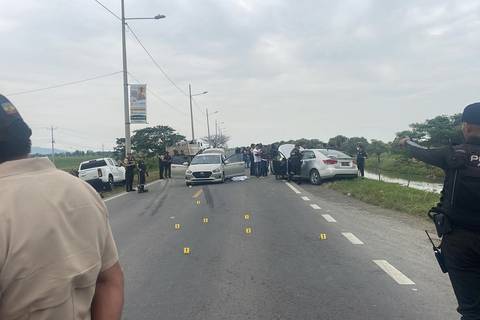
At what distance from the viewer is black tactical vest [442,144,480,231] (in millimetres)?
3426

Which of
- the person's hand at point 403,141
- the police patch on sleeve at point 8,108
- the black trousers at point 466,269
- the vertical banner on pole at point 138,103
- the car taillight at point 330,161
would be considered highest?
the vertical banner on pole at point 138,103

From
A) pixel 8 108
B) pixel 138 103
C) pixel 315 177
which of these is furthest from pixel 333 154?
pixel 8 108

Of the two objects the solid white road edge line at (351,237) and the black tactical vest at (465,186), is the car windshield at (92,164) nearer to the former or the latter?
the solid white road edge line at (351,237)

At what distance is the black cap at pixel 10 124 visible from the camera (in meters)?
1.72

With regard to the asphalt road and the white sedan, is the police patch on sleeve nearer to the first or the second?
the asphalt road

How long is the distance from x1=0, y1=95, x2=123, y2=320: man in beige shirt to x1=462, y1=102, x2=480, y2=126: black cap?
2.78 m

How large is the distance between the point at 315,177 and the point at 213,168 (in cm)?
519

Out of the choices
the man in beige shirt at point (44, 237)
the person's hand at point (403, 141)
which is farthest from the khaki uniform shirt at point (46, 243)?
the person's hand at point (403, 141)

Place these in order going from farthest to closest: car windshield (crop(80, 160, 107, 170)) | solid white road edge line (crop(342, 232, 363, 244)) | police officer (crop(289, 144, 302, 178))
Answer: car windshield (crop(80, 160, 107, 170)) < police officer (crop(289, 144, 302, 178)) < solid white road edge line (crop(342, 232, 363, 244))

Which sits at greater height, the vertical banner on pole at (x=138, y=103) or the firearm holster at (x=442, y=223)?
the vertical banner on pole at (x=138, y=103)

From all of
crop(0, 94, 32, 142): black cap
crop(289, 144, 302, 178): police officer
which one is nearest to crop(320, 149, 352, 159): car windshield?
crop(289, 144, 302, 178): police officer

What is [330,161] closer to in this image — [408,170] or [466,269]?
[466,269]

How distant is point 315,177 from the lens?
829 inches

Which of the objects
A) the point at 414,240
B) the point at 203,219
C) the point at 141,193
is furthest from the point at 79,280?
the point at 141,193
